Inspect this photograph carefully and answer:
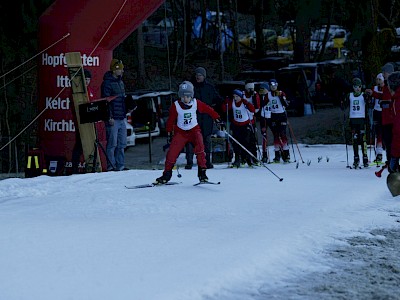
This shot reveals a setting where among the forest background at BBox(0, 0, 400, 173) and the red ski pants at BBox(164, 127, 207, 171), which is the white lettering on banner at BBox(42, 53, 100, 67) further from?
the red ski pants at BBox(164, 127, 207, 171)

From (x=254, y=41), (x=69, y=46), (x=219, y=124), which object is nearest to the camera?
(x=219, y=124)

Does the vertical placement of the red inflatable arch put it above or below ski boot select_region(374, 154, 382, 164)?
above

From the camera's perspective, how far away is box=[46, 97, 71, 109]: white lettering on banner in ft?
53.2

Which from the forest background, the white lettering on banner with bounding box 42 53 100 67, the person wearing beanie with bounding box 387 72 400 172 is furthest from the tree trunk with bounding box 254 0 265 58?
the person wearing beanie with bounding box 387 72 400 172

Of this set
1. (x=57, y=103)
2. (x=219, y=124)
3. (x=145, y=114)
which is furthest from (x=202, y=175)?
(x=145, y=114)

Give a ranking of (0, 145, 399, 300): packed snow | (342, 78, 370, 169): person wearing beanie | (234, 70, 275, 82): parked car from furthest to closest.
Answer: (234, 70, 275, 82): parked car < (342, 78, 370, 169): person wearing beanie < (0, 145, 399, 300): packed snow

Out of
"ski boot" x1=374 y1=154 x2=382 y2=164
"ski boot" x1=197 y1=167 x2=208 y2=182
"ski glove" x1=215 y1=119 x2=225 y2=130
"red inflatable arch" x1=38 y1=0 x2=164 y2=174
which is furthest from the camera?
"ski boot" x1=374 y1=154 x2=382 y2=164

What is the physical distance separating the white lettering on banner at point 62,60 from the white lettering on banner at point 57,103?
2.03ft

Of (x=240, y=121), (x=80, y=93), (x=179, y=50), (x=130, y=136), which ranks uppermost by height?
(x=179, y=50)

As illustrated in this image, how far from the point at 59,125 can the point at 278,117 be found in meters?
4.29

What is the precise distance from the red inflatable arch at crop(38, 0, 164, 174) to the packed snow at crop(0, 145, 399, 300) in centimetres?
254

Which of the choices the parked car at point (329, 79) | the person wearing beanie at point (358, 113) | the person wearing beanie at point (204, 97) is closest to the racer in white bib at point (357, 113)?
the person wearing beanie at point (358, 113)

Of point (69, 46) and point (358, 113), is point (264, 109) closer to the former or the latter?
point (358, 113)

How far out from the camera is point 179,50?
145ft
